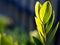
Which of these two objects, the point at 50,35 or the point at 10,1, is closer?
the point at 50,35

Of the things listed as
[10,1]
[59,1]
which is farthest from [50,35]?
[10,1]

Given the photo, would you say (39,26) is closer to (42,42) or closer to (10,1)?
(42,42)

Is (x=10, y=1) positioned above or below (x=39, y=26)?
above

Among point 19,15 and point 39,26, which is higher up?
point 19,15

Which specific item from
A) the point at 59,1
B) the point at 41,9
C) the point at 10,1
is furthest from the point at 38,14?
the point at 10,1

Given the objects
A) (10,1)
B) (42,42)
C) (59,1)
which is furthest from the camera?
(10,1)

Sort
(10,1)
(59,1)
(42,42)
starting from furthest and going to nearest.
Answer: (10,1) → (59,1) → (42,42)

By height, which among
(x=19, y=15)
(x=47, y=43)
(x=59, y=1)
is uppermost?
(x=19, y=15)

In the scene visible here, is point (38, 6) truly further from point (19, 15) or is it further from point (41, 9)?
point (19, 15)

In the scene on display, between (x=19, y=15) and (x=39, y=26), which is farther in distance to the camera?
(x=19, y=15)
